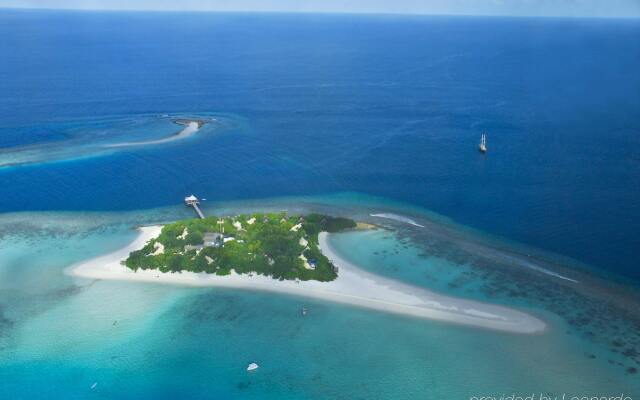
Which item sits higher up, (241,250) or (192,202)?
(192,202)

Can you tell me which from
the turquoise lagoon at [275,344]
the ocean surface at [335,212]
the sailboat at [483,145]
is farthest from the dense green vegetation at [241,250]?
the sailboat at [483,145]

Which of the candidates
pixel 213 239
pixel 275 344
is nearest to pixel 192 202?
pixel 213 239

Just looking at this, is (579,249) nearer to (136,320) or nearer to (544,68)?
(136,320)

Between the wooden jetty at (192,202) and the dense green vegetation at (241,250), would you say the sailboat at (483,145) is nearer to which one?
the dense green vegetation at (241,250)

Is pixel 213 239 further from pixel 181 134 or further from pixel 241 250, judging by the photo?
pixel 181 134

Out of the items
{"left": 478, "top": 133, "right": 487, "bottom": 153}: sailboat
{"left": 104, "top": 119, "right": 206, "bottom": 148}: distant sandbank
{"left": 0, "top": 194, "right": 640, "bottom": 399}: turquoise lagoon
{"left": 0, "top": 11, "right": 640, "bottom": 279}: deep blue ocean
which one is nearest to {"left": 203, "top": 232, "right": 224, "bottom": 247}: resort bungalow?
{"left": 0, "top": 194, "right": 640, "bottom": 399}: turquoise lagoon
